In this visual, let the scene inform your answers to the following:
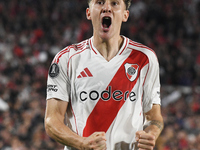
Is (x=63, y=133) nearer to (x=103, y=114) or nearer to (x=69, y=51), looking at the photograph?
(x=103, y=114)

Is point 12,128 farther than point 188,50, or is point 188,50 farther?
point 188,50

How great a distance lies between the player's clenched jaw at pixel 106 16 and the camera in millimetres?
2684

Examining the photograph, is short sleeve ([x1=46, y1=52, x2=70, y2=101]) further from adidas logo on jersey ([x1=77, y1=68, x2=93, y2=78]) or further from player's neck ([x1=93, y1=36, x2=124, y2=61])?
player's neck ([x1=93, y1=36, x2=124, y2=61])

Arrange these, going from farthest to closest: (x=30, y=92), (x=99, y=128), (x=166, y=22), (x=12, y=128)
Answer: (x=166, y=22), (x=30, y=92), (x=12, y=128), (x=99, y=128)

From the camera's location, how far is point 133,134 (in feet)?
8.79

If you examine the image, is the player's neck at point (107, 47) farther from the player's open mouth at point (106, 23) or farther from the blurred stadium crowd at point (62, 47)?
the blurred stadium crowd at point (62, 47)

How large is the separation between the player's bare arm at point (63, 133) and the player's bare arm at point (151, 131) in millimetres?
287

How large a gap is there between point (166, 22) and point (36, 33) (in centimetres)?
486

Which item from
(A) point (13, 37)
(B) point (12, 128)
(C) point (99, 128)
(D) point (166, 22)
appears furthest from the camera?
(D) point (166, 22)

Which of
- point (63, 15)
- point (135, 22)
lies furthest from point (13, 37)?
point (135, 22)

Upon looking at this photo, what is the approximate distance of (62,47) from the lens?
10945 mm

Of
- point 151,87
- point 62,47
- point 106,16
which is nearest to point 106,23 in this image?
point 106,16

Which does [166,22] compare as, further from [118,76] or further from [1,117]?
[118,76]

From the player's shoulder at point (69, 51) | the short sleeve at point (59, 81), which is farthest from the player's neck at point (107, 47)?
the short sleeve at point (59, 81)
